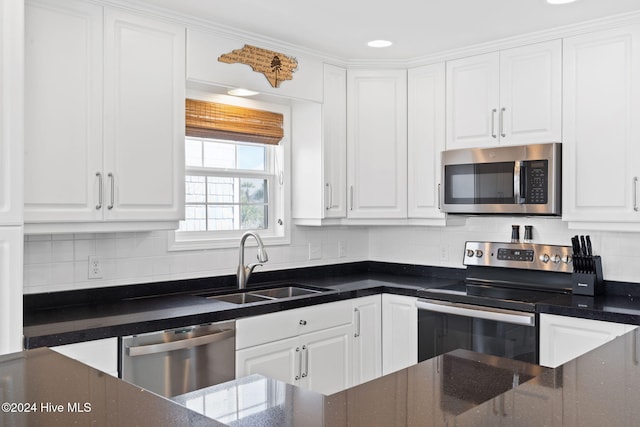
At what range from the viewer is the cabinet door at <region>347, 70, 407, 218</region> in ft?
12.8

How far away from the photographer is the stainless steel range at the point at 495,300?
306 centimetres

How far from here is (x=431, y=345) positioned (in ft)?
11.2

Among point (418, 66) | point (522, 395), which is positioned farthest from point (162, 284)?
point (522, 395)

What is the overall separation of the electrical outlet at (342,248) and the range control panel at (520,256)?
2.95 ft

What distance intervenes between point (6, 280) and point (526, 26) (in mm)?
2809

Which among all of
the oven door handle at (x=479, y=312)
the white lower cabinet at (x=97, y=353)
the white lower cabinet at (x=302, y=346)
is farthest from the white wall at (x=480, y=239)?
the white lower cabinet at (x=97, y=353)

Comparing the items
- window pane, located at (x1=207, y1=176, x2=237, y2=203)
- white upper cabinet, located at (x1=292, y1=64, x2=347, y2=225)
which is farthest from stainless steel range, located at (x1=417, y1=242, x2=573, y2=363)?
window pane, located at (x1=207, y1=176, x2=237, y2=203)

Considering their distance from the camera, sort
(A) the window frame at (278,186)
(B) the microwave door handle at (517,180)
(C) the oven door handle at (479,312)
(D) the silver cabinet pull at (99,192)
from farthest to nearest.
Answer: (A) the window frame at (278,186) < (B) the microwave door handle at (517,180) < (C) the oven door handle at (479,312) < (D) the silver cabinet pull at (99,192)

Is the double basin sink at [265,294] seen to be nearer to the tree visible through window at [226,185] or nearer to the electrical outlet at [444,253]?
the tree visible through window at [226,185]

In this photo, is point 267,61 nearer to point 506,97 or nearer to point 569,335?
point 506,97

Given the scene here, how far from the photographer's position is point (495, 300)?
3.14 metres

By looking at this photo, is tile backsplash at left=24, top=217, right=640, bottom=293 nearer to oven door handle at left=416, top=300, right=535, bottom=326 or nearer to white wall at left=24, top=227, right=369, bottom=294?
white wall at left=24, top=227, right=369, bottom=294

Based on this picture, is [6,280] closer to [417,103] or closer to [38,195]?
[38,195]

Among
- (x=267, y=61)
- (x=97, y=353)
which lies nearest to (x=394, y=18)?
(x=267, y=61)
